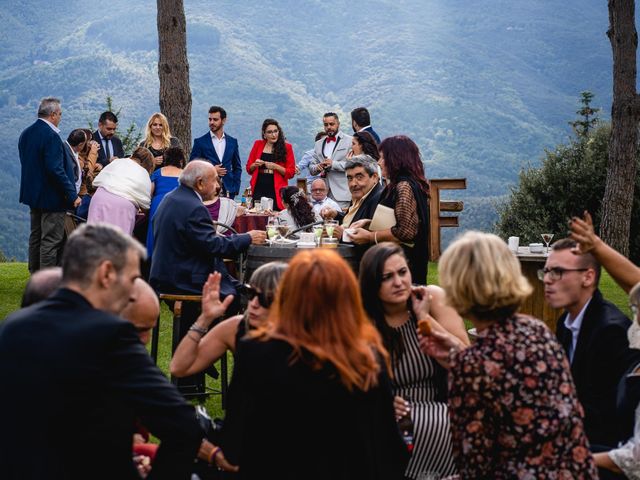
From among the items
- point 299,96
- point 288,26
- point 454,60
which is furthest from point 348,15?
point 299,96

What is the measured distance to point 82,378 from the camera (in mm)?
2510

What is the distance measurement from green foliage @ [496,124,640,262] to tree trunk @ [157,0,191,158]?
31.7 ft

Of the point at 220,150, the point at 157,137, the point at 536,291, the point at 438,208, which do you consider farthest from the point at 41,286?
the point at 438,208

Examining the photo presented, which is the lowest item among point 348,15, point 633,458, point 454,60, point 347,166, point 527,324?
point 633,458

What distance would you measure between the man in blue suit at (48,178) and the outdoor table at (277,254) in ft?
10.5

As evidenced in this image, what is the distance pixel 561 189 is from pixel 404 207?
1369 centimetres

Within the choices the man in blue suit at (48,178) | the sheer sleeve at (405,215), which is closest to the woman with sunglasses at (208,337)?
the sheer sleeve at (405,215)

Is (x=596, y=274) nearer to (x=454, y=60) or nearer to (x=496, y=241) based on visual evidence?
(x=496, y=241)

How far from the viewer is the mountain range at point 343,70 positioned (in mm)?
78938

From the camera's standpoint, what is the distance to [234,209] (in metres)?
8.54

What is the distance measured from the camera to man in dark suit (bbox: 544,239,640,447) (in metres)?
3.68

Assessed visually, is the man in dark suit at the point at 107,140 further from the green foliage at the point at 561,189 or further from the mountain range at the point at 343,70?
the mountain range at the point at 343,70

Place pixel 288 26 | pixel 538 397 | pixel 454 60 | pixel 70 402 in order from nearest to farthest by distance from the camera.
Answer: pixel 70 402 < pixel 538 397 < pixel 454 60 < pixel 288 26

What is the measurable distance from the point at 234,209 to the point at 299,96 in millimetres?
80848
